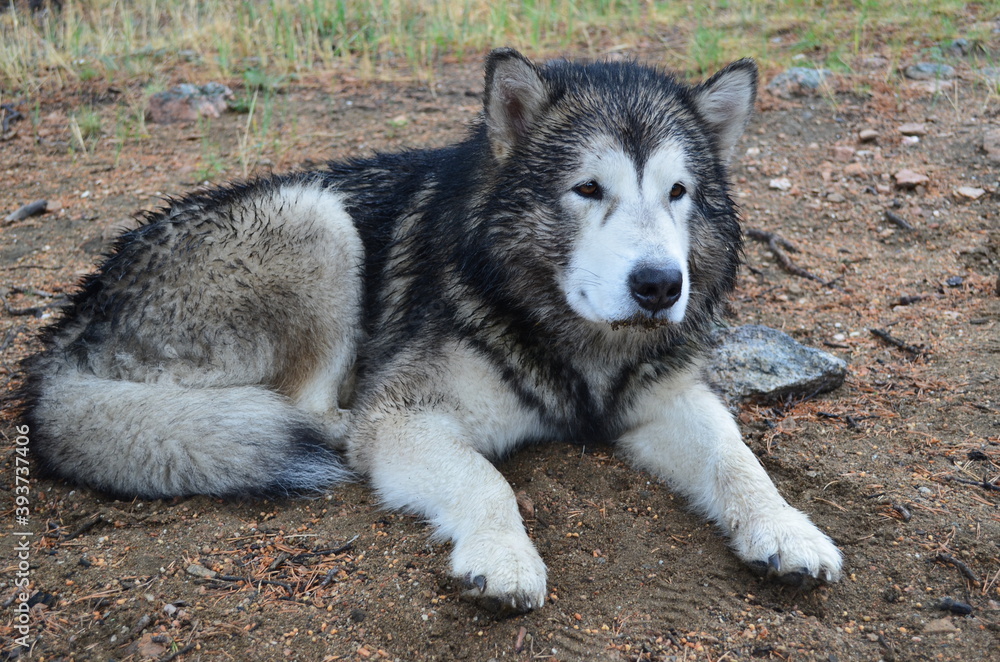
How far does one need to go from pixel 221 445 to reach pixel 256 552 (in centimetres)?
47

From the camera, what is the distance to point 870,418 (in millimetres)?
3633

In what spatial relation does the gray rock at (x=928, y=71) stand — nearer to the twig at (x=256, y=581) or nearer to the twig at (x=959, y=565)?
the twig at (x=959, y=565)

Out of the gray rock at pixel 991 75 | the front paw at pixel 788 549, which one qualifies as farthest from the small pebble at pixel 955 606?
the gray rock at pixel 991 75

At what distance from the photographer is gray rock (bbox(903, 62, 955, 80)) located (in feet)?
23.0

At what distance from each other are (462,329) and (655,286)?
3.36 feet

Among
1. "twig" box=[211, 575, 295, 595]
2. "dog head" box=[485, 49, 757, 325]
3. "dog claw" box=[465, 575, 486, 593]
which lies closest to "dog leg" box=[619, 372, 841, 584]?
"dog head" box=[485, 49, 757, 325]

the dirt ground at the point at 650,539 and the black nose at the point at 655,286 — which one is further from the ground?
the black nose at the point at 655,286

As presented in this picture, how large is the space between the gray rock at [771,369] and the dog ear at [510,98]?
1412mm

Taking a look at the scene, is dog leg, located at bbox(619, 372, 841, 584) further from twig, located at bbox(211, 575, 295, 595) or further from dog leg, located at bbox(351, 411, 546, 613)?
twig, located at bbox(211, 575, 295, 595)

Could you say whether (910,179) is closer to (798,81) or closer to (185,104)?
(798,81)

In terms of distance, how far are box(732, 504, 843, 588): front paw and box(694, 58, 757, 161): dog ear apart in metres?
1.67

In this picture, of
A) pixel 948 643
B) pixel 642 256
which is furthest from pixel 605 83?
pixel 948 643

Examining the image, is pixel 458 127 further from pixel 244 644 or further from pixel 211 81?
pixel 244 644

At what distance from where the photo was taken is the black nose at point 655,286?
8.67ft
